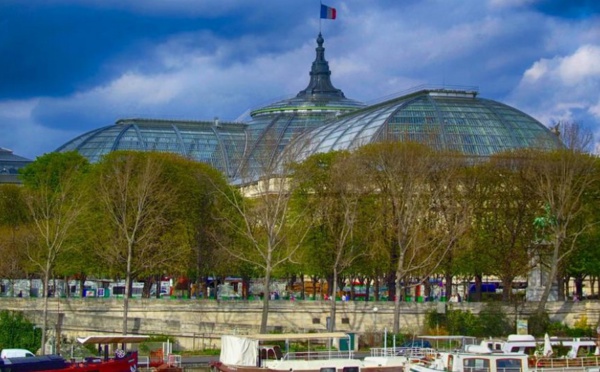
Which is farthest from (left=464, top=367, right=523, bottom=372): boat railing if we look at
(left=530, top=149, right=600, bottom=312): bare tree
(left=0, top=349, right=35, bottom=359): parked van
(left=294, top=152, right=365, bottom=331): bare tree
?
(left=294, top=152, right=365, bottom=331): bare tree

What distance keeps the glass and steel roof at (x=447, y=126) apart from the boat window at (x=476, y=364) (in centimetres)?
7190

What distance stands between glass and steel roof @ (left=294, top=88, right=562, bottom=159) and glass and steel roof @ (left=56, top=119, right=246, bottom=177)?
40.1 meters

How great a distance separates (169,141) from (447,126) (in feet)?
206

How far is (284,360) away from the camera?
6144 cm

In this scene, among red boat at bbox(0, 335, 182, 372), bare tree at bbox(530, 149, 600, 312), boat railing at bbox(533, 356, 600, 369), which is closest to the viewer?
boat railing at bbox(533, 356, 600, 369)

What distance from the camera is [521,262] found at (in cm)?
9394

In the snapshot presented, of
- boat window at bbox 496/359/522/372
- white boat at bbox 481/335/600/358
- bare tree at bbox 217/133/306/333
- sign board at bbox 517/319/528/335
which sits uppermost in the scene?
bare tree at bbox 217/133/306/333

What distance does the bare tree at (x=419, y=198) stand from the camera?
295ft

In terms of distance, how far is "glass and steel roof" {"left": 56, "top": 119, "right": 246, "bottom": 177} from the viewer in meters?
182

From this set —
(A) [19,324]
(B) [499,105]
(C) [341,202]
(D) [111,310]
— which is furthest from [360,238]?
(B) [499,105]

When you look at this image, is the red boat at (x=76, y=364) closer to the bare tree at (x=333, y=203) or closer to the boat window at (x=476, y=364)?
the boat window at (x=476, y=364)

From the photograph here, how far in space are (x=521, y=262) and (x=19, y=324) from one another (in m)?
37.5

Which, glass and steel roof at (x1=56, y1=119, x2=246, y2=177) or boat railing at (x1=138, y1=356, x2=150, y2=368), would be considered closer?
boat railing at (x1=138, y1=356, x2=150, y2=368)

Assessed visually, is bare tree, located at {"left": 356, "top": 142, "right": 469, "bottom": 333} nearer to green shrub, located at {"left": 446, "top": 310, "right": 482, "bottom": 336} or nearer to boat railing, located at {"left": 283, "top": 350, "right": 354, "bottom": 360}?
green shrub, located at {"left": 446, "top": 310, "right": 482, "bottom": 336}
